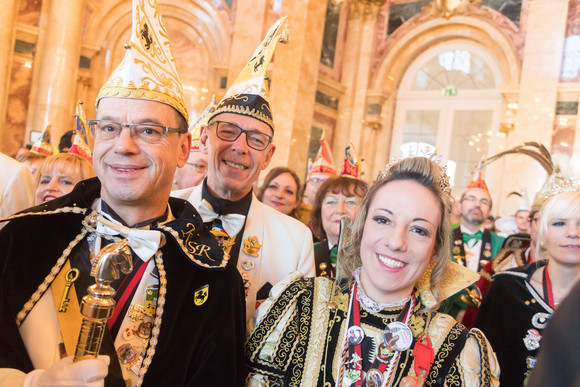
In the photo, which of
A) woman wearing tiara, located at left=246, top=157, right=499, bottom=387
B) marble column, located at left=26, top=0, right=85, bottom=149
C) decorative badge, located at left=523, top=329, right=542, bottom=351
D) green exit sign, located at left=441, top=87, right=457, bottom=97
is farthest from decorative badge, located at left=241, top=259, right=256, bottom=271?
green exit sign, located at left=441, top=87, right=457, bottom=97

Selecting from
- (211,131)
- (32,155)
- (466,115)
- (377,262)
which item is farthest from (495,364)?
(466,115)

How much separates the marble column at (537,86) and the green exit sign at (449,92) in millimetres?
1962

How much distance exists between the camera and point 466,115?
38.6ft

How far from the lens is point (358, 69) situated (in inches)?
487

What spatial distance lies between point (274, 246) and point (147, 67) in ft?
3.74

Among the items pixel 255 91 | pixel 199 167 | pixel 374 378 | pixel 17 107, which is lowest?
pixel 374 378

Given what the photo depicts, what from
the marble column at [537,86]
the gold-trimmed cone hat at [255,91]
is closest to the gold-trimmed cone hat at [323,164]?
the gold-trimmed cone hat at [255,91]

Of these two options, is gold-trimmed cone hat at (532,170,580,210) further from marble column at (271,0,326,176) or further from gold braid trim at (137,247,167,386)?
marble column at (271,0,326,176)

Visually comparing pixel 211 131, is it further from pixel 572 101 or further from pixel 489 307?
pixel 572 101

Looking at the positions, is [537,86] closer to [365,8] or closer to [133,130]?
[365,8]

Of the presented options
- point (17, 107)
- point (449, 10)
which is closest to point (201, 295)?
point (17, 107)

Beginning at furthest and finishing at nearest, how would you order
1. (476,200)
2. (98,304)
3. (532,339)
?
(476,200), (532,339), (98,304)

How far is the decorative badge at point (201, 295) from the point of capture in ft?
5.84

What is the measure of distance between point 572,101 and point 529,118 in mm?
797
